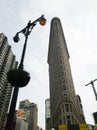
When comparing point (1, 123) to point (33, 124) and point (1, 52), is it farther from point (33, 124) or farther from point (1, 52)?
point (33, 124)

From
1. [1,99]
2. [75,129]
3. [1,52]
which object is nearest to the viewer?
[75,129]

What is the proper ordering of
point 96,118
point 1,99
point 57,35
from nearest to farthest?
1. point 96,118
2. point 1,99
3. point 57,35

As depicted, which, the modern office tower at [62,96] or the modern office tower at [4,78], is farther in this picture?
the modern office tower at [4,78]

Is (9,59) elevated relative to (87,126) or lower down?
elevated

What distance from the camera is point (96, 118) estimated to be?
11258 mm

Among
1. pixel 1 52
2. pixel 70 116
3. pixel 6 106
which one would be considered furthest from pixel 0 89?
pixel 70 116

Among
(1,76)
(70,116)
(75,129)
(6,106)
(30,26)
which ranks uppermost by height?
(1,76)

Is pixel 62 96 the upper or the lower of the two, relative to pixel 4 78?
lower

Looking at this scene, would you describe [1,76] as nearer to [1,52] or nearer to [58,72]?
[1,52]

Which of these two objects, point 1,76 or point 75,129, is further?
point 1,76

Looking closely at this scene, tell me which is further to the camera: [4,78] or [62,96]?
[4,78]

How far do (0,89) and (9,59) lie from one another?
28030 mm

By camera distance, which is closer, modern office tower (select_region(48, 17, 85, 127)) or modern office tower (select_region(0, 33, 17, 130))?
modern office tower (select_region(48, 17, 85, 127))

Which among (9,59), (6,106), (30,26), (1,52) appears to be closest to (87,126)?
(30,26)
